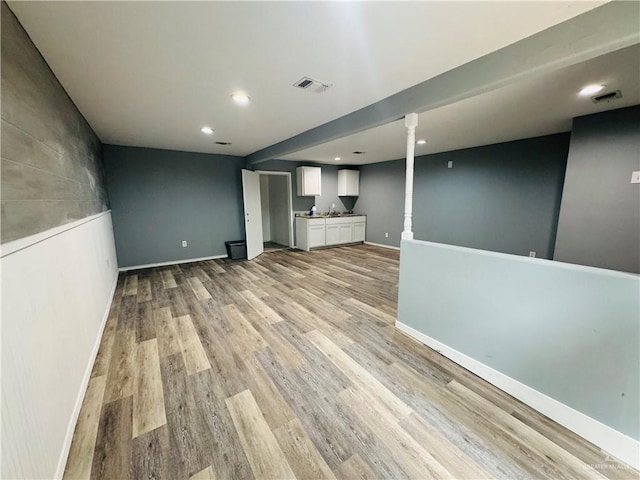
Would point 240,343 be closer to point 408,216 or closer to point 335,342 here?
point 335,342

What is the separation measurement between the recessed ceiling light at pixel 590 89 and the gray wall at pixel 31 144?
149 inches

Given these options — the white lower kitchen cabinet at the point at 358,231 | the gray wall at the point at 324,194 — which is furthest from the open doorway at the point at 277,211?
the white lower kitchen cabinet at the point at 358,231

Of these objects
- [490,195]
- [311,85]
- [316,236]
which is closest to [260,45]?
[311,85]

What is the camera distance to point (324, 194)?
6.77 meters

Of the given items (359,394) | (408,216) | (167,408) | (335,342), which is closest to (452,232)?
(408,216)

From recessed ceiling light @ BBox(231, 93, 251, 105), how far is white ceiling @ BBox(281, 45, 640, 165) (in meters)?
1.66

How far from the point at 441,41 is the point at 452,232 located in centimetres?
416

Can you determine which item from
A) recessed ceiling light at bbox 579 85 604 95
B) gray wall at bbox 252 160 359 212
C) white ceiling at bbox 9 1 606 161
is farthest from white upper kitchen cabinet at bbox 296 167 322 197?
recessed ceiling light at bbox 579 85 604 95

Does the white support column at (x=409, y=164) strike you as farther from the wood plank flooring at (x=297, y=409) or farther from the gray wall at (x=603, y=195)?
the gray wall at (x=603, y=195)

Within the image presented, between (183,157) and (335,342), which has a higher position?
(183,157)

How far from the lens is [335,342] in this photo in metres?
2.23

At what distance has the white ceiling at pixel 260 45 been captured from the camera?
1220 millimetres

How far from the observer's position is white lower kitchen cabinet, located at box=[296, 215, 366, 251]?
6.00 m

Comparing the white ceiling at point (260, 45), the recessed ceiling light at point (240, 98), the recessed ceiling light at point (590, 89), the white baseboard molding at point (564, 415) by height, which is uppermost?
the recessed ceiling light at point (240, 98)
